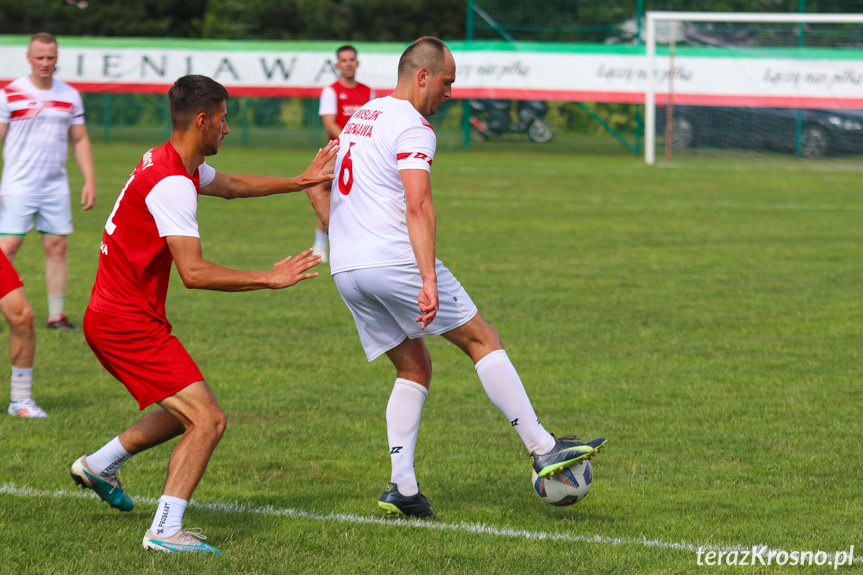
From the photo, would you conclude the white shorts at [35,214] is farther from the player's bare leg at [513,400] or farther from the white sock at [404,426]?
the player's bare leg at [513,400]

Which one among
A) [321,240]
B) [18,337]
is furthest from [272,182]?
[321,240]

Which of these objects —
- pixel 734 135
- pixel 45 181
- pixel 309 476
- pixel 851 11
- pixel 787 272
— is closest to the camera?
pixel 309 476

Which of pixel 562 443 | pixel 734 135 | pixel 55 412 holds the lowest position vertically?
pixel 734 135

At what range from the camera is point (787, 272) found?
12297 mm

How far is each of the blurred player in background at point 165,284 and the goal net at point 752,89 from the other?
2284 cm

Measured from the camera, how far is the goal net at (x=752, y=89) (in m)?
26.6

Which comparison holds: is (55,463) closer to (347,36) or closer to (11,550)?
(11,550)

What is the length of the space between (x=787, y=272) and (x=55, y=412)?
8496 mm

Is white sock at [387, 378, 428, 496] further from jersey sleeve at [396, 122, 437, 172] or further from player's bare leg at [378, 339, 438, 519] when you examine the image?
jersey sleeve at [396, 122, 437, 172]

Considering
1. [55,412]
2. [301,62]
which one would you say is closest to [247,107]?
[301,62]

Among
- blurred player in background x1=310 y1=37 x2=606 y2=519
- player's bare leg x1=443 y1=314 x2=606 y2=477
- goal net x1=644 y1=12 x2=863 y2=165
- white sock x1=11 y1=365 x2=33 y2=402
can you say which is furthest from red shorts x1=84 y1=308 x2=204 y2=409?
goal net x1=644 y1=12 x2=863 y2=165

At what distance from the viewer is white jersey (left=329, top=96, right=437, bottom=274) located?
4.84 meters

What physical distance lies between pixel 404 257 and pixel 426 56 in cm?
90

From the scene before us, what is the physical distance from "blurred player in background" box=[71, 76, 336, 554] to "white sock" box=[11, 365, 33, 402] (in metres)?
2.28
